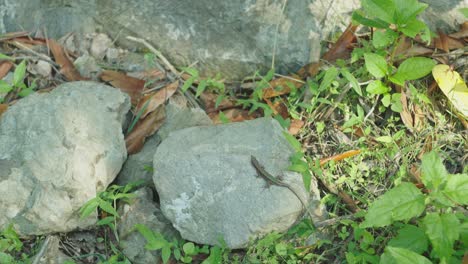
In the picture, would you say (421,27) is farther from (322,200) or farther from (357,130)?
(322,200)

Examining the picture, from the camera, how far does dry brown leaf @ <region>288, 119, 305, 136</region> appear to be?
3.03 m

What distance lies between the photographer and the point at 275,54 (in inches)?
130

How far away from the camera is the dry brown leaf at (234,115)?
3162mm

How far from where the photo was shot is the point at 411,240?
96.8 inches

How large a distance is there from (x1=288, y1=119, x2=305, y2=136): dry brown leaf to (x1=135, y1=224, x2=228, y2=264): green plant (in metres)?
0.71

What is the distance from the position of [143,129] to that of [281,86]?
747mm

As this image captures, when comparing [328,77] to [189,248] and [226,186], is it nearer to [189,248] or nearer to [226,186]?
[226,186]

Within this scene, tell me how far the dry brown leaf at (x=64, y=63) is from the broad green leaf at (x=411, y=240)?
1.83 metres

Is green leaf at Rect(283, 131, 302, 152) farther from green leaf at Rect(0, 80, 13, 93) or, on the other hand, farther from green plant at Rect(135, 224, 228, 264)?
green leaf at Rect(0, 80, 13, 93)

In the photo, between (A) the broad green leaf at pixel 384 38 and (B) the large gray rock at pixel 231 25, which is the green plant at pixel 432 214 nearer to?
(A) the broad green leaf at pixel 384 38

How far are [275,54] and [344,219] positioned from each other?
3.39ft

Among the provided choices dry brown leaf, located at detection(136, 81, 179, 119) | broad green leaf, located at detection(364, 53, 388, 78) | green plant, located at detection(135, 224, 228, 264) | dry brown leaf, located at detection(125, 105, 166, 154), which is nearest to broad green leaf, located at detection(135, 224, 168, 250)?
green plant, located at detection(135, 224, 228, 264)

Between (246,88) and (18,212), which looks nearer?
(18,212)

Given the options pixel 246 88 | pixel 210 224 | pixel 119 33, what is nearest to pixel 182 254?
pixel 210 224
